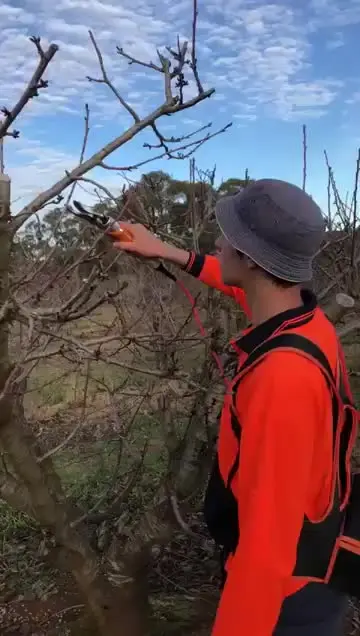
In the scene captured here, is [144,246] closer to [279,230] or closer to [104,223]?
[104,223]

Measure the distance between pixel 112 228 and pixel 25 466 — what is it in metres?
0.87

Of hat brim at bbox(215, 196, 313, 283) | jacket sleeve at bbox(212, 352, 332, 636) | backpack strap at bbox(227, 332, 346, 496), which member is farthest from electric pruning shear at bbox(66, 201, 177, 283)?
jacket sleeve at bbox(212, 352, 332, 636)

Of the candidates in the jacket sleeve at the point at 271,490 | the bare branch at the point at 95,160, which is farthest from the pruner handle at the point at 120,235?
the jacket sleeve at the point at 271,490

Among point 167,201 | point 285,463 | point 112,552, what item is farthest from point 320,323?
point 167,201

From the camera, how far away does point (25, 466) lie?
2.26 metres

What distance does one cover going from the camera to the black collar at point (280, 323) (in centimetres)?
151

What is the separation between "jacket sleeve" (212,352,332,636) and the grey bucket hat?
0.89ft

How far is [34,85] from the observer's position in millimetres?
1700

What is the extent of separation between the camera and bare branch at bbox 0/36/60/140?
1.68m

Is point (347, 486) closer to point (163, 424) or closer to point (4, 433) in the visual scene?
point (4, 433)

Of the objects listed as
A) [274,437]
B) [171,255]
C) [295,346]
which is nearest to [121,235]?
[171,255]

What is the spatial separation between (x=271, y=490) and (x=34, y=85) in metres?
1.16

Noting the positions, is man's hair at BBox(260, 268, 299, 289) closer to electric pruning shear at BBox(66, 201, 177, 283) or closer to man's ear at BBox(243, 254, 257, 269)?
man's ear at BBox(243, 254, 257, 269)

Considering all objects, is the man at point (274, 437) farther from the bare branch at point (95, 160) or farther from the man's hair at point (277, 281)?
the bare branch at point (95, 160)
